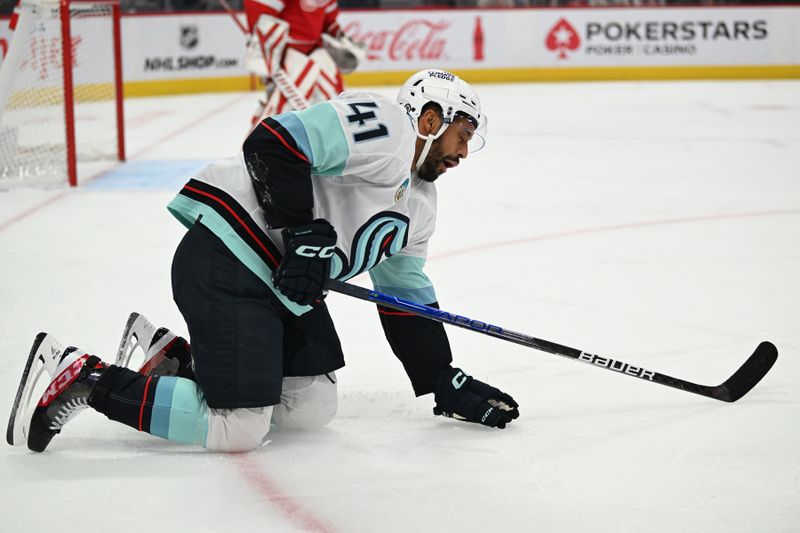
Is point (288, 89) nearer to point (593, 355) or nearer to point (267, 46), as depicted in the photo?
point (267, 46)

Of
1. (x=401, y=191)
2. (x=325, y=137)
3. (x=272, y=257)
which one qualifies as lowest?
(x=272, y=257)

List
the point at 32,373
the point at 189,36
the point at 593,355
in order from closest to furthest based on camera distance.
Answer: the point at 32,373, the point at 593,355, the point at 189,36

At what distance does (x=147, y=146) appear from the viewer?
620 centimetres

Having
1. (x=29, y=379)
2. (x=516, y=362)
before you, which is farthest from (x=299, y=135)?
(x=516, y=362)

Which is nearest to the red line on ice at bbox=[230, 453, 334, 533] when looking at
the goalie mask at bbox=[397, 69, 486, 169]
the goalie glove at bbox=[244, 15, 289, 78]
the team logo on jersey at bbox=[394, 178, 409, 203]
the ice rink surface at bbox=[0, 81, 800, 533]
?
the ice rink surface at bbox=[0, 81, 800, 533]

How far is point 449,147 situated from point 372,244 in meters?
0.23

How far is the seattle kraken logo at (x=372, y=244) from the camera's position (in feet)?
6.25

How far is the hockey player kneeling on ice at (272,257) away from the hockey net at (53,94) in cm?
259

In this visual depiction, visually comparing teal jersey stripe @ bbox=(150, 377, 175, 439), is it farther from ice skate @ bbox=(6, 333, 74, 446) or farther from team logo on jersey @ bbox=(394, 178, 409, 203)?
team logo on jersey @ bbox=(394, 178, 409, 203)

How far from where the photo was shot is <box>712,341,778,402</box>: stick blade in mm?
2225

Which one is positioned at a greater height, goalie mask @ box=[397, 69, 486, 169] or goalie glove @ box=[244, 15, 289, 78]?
goalie mask @ box=[397, 69, 486, 169]

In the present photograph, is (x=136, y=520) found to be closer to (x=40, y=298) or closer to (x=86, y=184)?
(x=40, y=298)

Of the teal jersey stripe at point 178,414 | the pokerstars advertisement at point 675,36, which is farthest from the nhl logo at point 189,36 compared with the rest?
the teal jersey stripe at point 178,414

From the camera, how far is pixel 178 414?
188 cm
